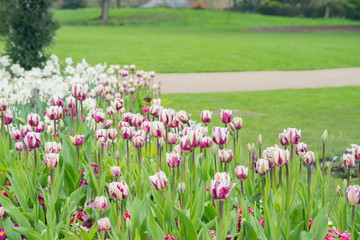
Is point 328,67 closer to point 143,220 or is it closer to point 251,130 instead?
point 251,130

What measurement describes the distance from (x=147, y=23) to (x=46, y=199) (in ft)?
165

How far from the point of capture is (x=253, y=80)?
15.3m

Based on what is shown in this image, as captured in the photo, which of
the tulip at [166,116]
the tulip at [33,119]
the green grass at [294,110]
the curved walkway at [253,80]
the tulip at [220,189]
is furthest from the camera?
the curved walkway at [253,80]

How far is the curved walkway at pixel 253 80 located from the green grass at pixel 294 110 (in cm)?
101

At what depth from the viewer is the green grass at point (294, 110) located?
797 centimetres

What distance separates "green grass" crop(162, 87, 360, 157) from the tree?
2.99 meters

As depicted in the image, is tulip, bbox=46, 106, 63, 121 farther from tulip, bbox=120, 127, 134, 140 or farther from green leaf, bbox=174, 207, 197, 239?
green leaf, bbox=174, 207, 197, 239

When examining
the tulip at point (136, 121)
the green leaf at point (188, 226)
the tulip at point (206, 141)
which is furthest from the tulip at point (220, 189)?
the tulip at point (136, 121)

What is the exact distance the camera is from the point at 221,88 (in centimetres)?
1361

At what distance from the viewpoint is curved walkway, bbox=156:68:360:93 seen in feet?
44.6

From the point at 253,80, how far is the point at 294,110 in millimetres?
4881

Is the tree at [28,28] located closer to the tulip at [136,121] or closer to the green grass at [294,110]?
the green grass at [294,110]

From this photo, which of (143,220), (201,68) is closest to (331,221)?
(143,220)

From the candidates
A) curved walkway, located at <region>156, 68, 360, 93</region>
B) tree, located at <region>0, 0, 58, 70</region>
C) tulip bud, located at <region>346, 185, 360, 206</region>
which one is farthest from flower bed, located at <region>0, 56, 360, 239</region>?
curved walkway, located at <region>156, 68, 360, 93</region>
